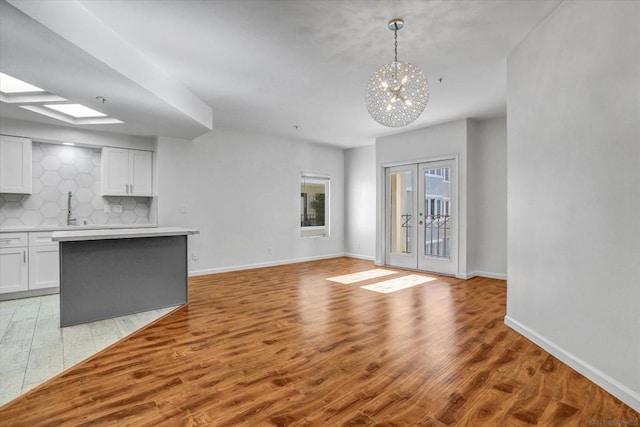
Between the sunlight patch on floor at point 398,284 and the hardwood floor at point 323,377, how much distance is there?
107 cm

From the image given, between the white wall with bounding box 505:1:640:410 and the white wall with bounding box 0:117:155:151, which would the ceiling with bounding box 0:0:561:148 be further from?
the white wall with bounding box 505:1:640:410

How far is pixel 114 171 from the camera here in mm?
5492

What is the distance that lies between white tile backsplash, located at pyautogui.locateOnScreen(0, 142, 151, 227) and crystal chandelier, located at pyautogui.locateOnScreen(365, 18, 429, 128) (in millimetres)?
4953

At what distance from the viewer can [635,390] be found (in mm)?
1962

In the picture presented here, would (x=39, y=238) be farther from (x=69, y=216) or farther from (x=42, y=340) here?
(x=42, y=340)

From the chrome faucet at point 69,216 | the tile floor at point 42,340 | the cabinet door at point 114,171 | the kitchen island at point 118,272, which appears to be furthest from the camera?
the cabinet door at point 114,171

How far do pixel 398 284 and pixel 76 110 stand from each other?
18.2 ft

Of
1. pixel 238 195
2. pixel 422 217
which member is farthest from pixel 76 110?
pixel 422 217

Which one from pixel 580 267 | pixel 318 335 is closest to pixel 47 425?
pixel 318 335

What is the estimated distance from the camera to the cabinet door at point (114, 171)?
213 inches

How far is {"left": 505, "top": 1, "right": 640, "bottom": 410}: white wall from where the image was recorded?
2.03 meters

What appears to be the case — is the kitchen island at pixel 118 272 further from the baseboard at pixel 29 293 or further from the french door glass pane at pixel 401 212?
the french door glass pane at pixel 401 212

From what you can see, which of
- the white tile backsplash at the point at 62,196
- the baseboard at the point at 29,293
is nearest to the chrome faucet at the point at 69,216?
the white tile backsplash at the point at 62,196

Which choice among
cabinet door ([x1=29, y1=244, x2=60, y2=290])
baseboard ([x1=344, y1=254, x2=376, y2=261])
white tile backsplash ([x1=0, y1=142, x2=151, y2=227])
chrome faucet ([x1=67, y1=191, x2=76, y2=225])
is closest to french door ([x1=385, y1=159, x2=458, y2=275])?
baseboard ([x1=344, y1=254, x2=376, y2=261])
